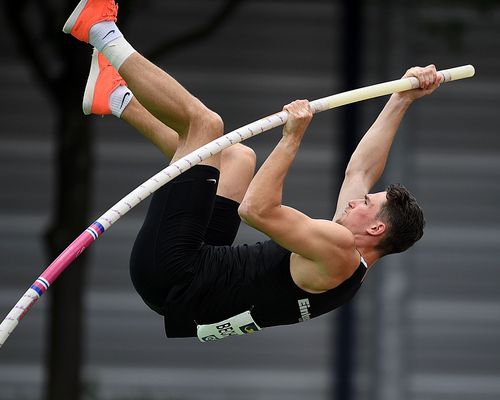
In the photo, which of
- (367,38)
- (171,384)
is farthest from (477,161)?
(171,384)

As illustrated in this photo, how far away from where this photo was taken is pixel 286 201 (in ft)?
39.0

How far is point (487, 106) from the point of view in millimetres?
12039

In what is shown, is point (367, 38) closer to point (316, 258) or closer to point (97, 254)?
point (97, 254)

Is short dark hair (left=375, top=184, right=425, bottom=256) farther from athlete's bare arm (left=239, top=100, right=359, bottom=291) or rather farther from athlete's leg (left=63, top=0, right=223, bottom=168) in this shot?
athlete's leg (left=63, top=0, right=223, bottom=168)

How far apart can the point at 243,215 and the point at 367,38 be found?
666 cm

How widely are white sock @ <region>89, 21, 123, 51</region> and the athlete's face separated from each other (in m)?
1.30

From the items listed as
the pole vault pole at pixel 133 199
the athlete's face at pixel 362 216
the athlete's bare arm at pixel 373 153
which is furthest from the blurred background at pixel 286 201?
the pole vault pole at pixel 133 199

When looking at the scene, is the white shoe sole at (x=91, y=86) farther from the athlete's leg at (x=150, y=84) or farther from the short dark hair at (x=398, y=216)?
the short dark hair at (x=398, y=216)

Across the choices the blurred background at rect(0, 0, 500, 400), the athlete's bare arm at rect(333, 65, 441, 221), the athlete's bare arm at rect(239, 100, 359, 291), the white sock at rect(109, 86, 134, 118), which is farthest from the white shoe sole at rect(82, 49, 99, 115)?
the blurred background at rect(0, 0, 500, 400)

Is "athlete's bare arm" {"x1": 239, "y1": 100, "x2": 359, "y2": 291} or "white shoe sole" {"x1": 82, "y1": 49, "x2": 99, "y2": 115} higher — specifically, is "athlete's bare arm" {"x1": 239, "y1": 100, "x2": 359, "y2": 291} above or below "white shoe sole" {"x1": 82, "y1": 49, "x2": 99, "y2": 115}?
below

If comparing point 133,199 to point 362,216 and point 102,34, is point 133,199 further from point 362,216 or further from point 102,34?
point 362,216

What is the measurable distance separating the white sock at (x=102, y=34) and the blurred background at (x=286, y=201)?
6.19 meters

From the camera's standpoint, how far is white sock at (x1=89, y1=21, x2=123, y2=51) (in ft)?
17.7

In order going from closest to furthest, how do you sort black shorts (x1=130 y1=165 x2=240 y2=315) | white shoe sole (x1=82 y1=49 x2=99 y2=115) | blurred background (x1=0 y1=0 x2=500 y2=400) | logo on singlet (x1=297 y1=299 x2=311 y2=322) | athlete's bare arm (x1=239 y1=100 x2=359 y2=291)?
athlete's bare arm (x1=239 y1=100 x2=359 y2=291) → black shorts (x1=130 y1=165 x2=240 y2=315) → logo on singlet (x1=297 y1=299 x2=311 y2=322) → white shoe sole (x1=82 y1=49 x2=99 y2=115) → blurred background (x1=0 y1=0 x2=500 y2=400)
